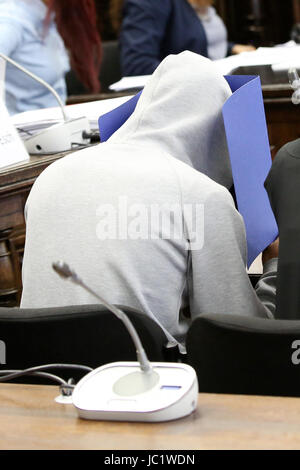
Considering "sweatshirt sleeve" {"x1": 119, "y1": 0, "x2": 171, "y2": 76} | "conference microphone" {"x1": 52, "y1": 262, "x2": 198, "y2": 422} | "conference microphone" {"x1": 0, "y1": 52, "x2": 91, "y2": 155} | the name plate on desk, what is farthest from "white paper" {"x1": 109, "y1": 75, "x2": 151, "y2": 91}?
"conference microphone" {"x1": 52, "y1": 262, "x2": 198, "y2": 422}

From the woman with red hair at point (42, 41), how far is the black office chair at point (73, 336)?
1816 mm

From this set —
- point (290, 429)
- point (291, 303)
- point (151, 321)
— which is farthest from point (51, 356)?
point (290, 429)

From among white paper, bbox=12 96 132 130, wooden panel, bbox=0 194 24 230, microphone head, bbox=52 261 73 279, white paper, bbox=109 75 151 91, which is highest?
microphone head, bbox=52 261 73 279

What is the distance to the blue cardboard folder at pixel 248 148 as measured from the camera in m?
1.62

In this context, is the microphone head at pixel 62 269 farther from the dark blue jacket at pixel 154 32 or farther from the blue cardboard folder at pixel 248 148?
the dark blue jacket at pixel 154 32

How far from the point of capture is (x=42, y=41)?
3.09 m

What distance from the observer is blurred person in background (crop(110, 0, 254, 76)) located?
143 inches

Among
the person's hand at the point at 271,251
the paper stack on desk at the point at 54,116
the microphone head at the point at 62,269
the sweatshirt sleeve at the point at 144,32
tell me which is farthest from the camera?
the sweatshirt sleeve at the point at 144,32

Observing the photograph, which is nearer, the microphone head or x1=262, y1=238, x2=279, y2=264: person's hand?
the microphone head

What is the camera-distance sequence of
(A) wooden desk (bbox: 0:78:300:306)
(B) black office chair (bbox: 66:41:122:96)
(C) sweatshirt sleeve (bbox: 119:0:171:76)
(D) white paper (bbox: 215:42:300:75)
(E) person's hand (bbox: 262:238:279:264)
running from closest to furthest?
(E) person's hand (bbox: 262:238:279:264), (A) wooden desk (bbox: 0:78:300:306), (D) white paper (bbox: 215:42:300:75), (C) sweatshirt sleeve (bbox: 119:0:171:76), (B) black office chair (bbox: 66:41:122:96)

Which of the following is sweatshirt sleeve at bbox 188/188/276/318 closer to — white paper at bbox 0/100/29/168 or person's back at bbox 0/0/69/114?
white paper at bbox 0/100/29/168

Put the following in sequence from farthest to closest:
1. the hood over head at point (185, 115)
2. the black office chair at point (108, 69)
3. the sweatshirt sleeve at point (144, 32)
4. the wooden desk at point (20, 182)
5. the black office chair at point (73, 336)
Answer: the black office chair at point (108, 69)
the sweatshirt sleeve at point (144, 32)
the wooden desk at point (20, 182)
the hood over head at point (185, 115)
the black office chair at point (73, 336)

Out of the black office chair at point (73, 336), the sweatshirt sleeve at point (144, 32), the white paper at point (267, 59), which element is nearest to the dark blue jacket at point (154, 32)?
the sweatshirt sleeve at point (144, 32)

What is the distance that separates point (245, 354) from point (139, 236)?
368 millimetres
